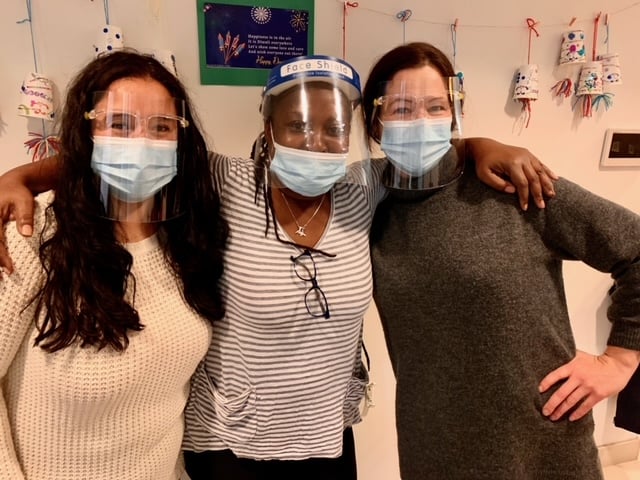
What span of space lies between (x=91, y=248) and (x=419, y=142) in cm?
72

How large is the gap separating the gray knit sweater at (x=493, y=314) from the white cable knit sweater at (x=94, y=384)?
1.65ft

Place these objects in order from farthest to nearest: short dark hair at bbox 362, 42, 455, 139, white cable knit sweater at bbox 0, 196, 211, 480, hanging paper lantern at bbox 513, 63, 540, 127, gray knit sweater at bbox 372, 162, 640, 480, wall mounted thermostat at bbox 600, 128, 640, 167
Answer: wall mounted thermostat at bbox 600, 128, 640, 167 < hanging paper lantern at bbox 513, 63, 540, 127 < short dark hair at bbox 362, 42, 455, 139 < gray knit sweater at bbox 372, 162, 640, 480 < white cable knit sweater at bbox 0, 196, 211, 480

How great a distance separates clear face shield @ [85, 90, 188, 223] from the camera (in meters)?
0.90

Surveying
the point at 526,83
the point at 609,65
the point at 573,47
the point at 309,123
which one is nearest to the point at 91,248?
the point at 309,123

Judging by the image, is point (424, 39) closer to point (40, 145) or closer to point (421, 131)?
point (421, 131)

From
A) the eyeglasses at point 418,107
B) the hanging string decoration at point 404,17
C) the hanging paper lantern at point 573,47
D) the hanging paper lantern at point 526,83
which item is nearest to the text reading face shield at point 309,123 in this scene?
the eyeglasses at point 418,107

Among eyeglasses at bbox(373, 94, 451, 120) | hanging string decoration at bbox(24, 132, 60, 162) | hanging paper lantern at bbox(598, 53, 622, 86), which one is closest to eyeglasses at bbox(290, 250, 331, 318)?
eyeglasses at bbox(373, 94, 451, 120)

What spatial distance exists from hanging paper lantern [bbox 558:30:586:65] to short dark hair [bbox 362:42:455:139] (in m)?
0.86

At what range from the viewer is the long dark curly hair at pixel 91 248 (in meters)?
0.87

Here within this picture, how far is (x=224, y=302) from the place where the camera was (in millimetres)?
1071

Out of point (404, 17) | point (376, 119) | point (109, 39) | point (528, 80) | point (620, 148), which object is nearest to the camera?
point (376, 119)

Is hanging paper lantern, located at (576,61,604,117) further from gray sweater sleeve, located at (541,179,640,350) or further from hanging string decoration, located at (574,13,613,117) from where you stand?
gray sweater sleeve, located at (541,179,640,350)

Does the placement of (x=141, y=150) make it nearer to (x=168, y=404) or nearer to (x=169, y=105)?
(x=169, y=105)

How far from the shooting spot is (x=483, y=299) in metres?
1.00
